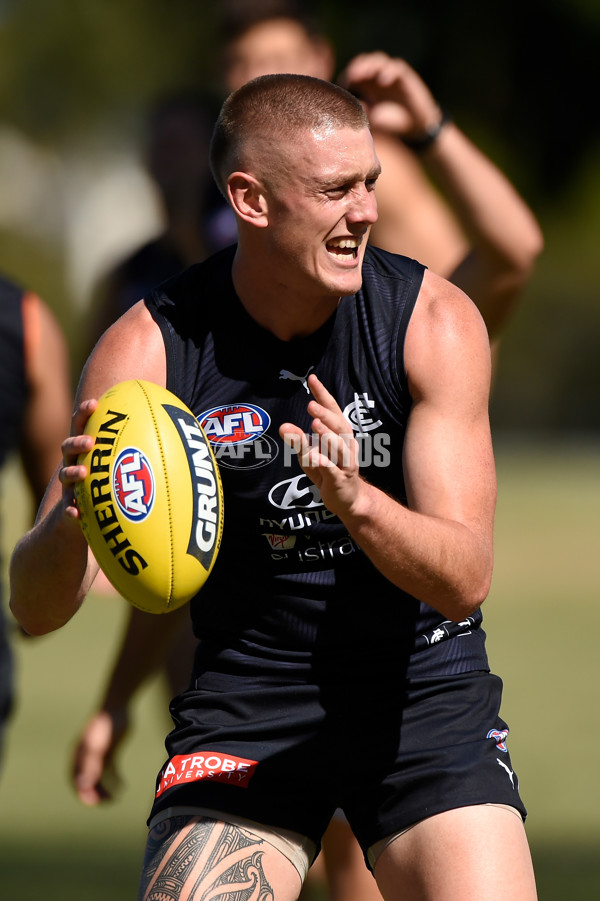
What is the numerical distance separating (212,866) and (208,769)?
0.89 ft

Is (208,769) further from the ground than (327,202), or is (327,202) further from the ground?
(327,202)

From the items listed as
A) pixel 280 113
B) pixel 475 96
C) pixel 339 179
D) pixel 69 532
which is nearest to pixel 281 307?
pixel 339 179

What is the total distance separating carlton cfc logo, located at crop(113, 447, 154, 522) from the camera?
3248 mm

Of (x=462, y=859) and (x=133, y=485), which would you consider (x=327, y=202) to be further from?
(x=462, y=859)

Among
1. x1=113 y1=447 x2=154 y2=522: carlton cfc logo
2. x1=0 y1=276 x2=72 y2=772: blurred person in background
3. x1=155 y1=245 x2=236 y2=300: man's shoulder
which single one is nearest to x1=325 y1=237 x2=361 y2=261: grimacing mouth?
x1=155 y1=245 x2=236 y2=300: man's shoulder

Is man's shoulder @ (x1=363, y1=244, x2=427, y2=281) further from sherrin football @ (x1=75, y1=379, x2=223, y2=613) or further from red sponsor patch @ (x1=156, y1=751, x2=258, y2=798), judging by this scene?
red sponsor patch @ (x1=156, y1=751, x2=258, y2=798)

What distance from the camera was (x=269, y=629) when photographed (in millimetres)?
3699

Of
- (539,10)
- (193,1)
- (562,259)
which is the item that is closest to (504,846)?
(562,259)

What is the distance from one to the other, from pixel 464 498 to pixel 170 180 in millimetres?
3224

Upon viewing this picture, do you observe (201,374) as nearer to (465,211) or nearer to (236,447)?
(236,447)

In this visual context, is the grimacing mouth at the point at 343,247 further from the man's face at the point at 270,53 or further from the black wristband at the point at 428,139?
the man's face at the point at 270,53

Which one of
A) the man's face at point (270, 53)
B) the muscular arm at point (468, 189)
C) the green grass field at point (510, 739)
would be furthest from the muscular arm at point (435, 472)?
the green grass field at point (510, 739)

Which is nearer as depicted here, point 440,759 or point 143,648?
point 440,759

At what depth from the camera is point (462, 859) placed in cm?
333
